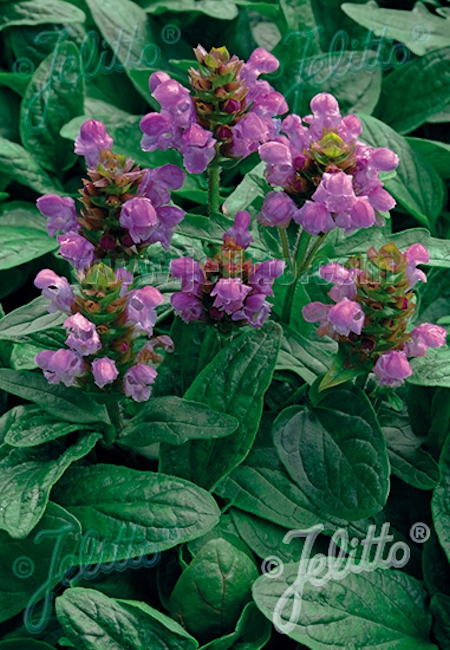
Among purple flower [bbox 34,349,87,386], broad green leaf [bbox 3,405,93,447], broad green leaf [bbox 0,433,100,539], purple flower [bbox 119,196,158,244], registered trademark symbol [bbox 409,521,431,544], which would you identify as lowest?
registered trademark symbol [bbox 409,521,431,544]

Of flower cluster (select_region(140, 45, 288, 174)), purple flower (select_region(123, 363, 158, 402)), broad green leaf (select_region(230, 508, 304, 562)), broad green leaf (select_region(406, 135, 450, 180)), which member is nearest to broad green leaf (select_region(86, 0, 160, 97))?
broad green leaf (select_region(406, 135, 450, 180))

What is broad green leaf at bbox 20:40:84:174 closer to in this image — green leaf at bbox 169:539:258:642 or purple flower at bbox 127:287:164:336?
purple flower at bbox 127:287:164:336

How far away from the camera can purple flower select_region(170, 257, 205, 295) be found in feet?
3.84

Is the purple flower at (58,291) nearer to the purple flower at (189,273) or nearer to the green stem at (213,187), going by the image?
the purple flower at (189,273)

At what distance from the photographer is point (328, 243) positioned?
130cm

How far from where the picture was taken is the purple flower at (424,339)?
115 cm

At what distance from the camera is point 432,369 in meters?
1.21

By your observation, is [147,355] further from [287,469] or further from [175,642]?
[175,642]

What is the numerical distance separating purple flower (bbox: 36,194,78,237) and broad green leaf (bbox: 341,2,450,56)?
1099mm

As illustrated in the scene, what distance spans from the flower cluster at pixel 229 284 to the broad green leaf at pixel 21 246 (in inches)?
18.2

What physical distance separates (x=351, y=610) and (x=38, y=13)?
1.59 meters

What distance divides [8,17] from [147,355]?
1.22 m

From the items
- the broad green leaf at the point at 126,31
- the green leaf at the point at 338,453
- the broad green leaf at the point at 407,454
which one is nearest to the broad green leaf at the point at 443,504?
the broad green leaf at the point at 407,454

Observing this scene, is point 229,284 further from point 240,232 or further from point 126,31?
point 126,31
